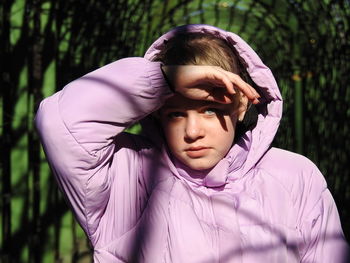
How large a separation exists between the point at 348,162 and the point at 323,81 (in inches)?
64.3

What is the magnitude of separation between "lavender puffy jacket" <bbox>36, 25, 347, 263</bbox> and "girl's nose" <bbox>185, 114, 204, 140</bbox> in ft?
0.36

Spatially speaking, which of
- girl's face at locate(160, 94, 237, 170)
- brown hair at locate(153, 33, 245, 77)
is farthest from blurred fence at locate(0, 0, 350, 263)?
girl's face at locate(160, 94, 237, 170)

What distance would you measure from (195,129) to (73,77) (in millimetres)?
2316

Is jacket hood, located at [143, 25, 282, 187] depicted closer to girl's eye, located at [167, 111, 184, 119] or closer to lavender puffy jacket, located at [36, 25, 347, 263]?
lavender puffy jacket, located at [36, 25, 347, 263]

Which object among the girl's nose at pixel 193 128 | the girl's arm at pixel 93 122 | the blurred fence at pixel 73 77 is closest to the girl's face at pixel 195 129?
the girl's nose at pixel 193 128

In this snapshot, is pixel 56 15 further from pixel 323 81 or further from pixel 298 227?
pixel 323 81

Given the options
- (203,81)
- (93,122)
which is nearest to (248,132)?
(203,81)

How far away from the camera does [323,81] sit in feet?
22.0

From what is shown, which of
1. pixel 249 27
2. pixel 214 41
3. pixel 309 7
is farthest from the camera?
Answer: pixel 249 27

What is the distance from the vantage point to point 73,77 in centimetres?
359

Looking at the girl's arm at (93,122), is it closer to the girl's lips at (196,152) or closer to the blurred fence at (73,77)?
the girl's lips at (196,152)

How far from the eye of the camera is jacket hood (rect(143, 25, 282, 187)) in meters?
1.52

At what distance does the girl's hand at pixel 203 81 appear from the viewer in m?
1.38

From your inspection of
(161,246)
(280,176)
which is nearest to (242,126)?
(280,176)
